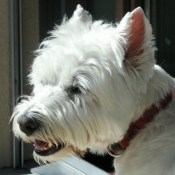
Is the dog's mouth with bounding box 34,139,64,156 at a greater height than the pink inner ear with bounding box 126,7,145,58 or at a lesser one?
lesser

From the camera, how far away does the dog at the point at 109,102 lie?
2303 mm

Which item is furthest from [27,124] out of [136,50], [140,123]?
[136,50]

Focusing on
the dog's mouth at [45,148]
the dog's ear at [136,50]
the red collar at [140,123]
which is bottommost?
the dog's mouth at [45,148]

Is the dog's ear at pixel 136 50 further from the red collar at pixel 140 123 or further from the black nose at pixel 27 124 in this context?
the black nose at pixel 27 124

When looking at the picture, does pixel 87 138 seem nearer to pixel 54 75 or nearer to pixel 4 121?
pixel 54 75

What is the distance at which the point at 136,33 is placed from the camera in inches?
92.2

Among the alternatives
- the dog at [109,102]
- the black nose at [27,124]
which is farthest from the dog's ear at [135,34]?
the black nose at [27,124]

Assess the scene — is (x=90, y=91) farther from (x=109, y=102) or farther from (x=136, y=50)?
(x=136, y=50)

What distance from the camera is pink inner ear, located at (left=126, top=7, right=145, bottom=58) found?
7.39ft

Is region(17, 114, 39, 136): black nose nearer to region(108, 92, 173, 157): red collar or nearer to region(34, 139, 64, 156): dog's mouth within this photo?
region(34, 139, 64, 156): dog's mouth

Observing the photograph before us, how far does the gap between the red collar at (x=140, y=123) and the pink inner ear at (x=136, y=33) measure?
12.5 inches

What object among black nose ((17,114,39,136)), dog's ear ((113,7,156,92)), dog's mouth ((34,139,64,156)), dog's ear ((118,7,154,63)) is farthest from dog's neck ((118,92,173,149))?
black nose ((17,114,39,136))

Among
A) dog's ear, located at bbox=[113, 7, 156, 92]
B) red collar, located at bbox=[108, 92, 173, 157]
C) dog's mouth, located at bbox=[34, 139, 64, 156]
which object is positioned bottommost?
dog's mouth, located at bbox=[34, 139, 64, 156]

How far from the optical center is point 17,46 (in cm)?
514
